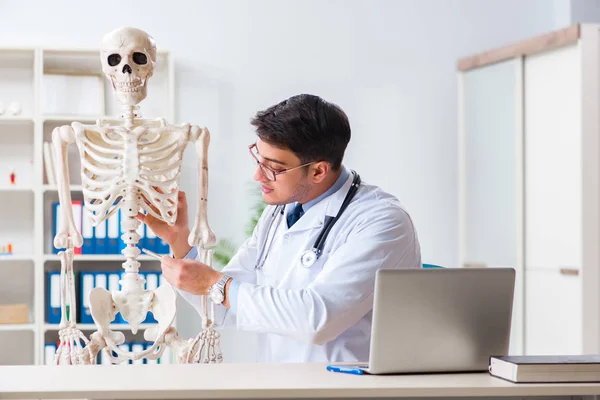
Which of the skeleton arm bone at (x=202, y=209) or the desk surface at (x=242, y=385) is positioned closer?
the desk surface at (x=242, y=385)

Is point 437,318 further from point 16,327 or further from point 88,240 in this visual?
point 16,327

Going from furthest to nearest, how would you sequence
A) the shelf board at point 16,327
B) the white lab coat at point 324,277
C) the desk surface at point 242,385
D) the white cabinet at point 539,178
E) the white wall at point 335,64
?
the white wall at point 335,64 < the shelf board at point 16,327 < the white cabinet at point 539,178 < the white lab coat at point 324,277 < the desk surface at point 242,385

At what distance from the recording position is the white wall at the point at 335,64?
4520 mm

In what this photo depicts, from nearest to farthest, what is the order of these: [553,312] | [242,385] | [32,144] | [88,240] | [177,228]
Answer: [242,385] < [177,228] < [553,312] < [88,240] < [32,144]

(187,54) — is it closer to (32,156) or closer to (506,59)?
(32,156)

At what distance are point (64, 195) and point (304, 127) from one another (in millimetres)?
686

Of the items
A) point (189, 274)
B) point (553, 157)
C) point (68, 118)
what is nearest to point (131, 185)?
point (189, 274)

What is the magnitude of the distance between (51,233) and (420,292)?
9.70ft

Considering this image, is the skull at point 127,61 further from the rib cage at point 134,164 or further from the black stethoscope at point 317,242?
the black stethoscope at point 317,242

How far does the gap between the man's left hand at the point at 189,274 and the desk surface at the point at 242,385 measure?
355mm

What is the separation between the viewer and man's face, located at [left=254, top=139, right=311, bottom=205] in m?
2.41

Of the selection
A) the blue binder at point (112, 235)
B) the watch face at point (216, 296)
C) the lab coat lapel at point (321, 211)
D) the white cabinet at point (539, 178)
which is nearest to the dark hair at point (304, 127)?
the lab coat lapel at point (321, 211)

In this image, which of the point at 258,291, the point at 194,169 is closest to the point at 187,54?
the point at 194,169

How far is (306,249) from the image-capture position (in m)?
2.41
